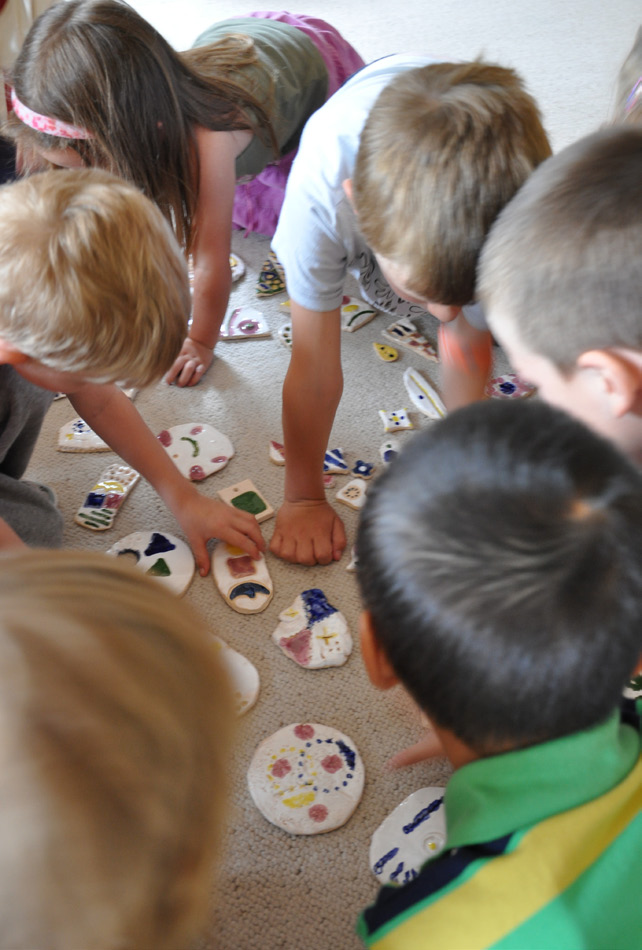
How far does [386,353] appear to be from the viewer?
1.46 metres

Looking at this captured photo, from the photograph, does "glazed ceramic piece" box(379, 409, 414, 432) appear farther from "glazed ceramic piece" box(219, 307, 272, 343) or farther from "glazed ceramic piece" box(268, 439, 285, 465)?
"glazed ceramic piece" box(219, 307, 272, 343)

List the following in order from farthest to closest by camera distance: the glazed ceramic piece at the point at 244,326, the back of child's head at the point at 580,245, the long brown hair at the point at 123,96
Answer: the glazed ceramic piece at the point at 244,326, the long brown hair at the point at 123,96, the back of child's head at the point at 580,245

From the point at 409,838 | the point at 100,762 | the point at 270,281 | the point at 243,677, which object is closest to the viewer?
the point at 100,762

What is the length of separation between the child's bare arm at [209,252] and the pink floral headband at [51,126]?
0.21 m

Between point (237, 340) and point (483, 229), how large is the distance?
33.0 inches

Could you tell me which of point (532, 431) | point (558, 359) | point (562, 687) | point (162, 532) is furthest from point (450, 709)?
point (162, 532)

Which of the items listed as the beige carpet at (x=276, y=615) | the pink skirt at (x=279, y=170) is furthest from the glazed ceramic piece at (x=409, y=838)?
the pink skirt at (x=279, y=170)

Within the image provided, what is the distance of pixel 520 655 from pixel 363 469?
0.79m

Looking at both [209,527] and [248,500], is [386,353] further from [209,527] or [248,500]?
[209,527]

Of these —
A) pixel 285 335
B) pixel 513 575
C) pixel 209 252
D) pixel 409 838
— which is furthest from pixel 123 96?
pixel 409 838

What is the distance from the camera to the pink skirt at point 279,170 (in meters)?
1.58

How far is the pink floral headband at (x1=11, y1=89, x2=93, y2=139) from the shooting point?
109cm

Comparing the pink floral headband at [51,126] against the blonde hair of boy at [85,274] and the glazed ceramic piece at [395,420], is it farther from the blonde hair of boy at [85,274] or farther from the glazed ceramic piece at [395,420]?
the glazed ceramic piece at [395,420]

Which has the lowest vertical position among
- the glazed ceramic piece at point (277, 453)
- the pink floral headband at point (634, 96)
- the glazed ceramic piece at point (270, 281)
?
the glazed ceramic piece at point (277, 453)
